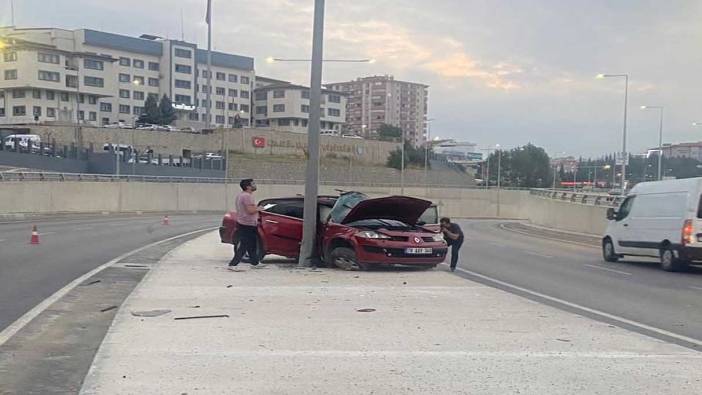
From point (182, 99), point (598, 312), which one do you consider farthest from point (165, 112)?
point (598, 312)

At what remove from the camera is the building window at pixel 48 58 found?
9212cm

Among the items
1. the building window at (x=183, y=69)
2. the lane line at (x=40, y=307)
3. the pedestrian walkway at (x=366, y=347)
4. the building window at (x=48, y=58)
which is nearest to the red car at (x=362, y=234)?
the pedestrian walkway at (x=366, y=347)

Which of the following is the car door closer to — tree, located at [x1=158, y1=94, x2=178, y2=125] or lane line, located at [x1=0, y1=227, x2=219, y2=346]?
lane line, located at [x1=0, y1=227, x2=219, y2=346]

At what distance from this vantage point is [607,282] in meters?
15.2

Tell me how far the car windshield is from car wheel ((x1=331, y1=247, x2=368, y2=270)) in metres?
0.61

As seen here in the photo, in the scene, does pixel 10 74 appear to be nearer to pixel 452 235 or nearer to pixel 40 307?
pixel 452 235

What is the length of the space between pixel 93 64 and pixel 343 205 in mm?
92973

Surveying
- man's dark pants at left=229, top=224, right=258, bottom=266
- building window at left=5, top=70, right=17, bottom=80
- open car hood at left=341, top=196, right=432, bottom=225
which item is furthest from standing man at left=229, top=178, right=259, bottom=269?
building window at left=5, top=70, right=17, bottom=80

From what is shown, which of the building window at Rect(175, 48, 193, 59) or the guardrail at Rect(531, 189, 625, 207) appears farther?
the building window at Rect(175, 48, 193, 59)

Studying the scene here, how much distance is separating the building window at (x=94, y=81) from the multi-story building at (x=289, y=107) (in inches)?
1281

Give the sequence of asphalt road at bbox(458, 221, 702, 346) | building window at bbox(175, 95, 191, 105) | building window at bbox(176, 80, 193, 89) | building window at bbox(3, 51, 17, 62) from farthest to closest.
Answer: building window at bbox(175, 95, 191, 105), building window at bbox(176, 80, 193, 89), building window at bbox(3, 51, 17, 62), asphalt road at bbox(458, 221, 702, 346)

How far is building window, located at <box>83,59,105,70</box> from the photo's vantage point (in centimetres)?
9888

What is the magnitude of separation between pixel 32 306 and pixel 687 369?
27.0 ft

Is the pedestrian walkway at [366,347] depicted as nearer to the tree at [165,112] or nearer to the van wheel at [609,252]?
the van wheel at [609,252]
